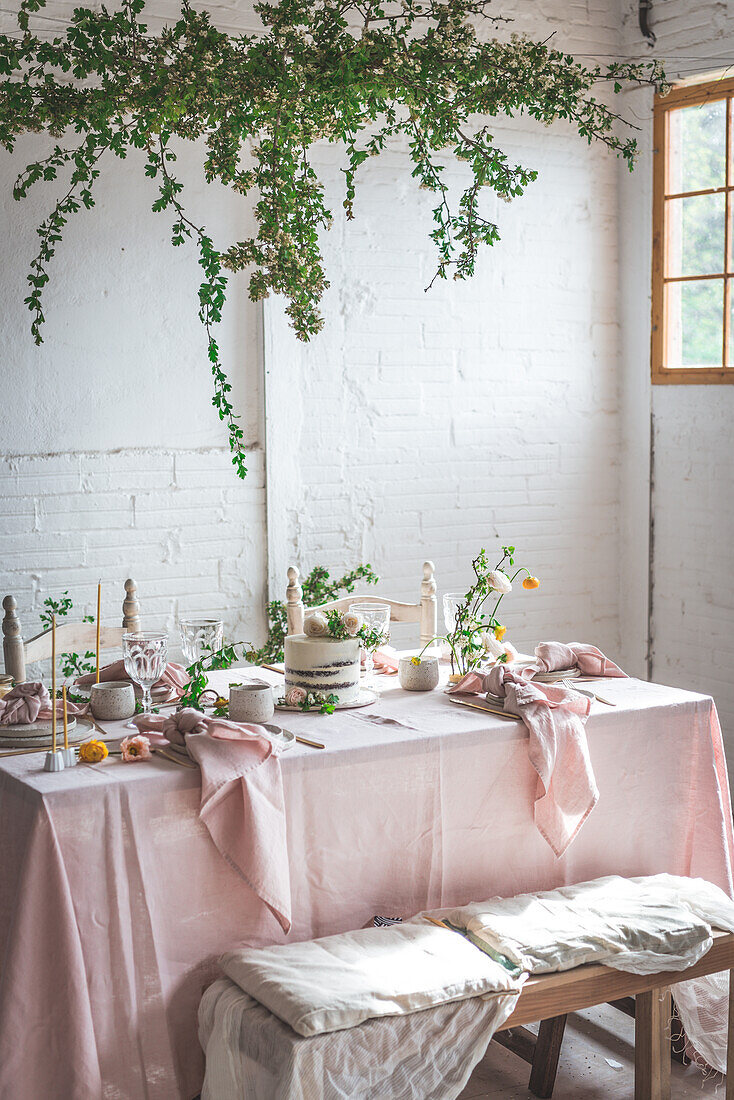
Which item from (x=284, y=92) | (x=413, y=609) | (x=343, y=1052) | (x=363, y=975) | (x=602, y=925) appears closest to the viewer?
(x=343, y=1052)

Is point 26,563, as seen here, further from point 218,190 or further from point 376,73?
point 376,73

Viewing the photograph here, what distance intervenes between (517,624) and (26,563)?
1.94 meters

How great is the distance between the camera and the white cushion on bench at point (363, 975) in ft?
6.15

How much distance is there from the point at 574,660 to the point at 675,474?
1.91 m

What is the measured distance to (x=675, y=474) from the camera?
4590 millimetres

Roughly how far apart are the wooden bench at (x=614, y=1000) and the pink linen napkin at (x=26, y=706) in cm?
110

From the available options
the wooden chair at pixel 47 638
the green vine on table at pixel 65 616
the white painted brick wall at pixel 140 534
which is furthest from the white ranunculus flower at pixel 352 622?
the white painted brick wall at pixel 140 534

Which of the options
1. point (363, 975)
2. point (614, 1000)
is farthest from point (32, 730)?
point (614, 1000)

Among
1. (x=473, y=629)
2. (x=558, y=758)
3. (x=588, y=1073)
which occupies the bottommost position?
(x=588, y=1073)

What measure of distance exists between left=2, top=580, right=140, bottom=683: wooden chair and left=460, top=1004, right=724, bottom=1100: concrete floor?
137 cm

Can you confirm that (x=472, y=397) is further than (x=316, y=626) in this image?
Yes

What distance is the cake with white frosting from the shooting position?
255 centimetres

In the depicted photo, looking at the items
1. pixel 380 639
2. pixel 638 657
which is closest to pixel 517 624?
pixel 638 657

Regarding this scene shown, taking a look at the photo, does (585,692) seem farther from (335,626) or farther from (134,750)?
(134,750)
